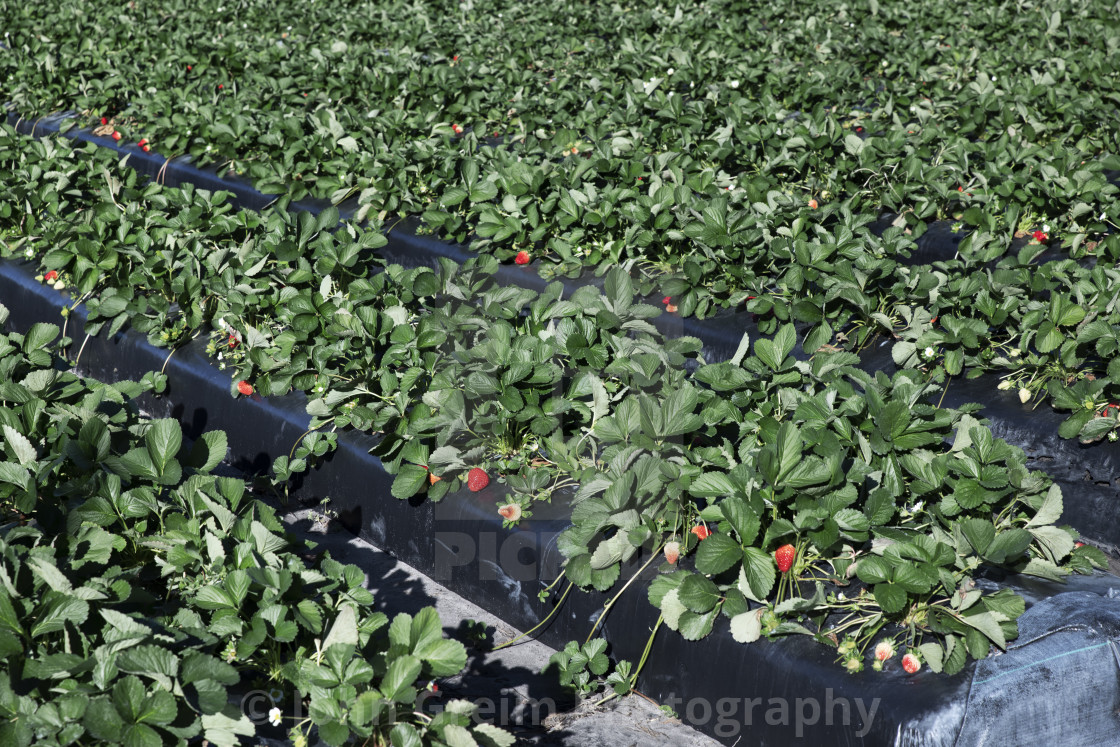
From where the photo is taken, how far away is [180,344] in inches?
150

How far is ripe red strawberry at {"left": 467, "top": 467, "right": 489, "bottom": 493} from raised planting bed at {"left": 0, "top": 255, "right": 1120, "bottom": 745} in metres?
0.05

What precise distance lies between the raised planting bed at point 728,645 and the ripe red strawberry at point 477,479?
1.8 inches

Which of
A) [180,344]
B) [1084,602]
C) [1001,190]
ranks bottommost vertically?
[180,344]

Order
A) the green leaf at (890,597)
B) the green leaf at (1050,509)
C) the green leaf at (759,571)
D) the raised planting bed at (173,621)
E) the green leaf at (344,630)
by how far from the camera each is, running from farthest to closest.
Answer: the green leaf at (1050,509), the green leaf at (759,571), the green leaf at (890,597), the green leaf at (344,630), the raised planting bed at (173,621)

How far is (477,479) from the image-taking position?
272 centimetres

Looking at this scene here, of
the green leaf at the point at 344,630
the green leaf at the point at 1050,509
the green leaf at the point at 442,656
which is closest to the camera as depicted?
the green leaf at the point at 442,656

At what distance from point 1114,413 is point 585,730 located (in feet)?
6.11

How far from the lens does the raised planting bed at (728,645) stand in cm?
192

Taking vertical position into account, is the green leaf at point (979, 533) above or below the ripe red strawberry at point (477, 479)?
above

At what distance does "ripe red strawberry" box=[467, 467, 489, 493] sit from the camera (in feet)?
8.92

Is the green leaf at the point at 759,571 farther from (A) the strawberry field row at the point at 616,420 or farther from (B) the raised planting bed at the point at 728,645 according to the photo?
(B) the raised planting bed at the point at 728,645

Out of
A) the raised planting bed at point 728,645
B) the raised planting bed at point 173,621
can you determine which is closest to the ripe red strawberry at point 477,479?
the raised planting bed at point 728,645

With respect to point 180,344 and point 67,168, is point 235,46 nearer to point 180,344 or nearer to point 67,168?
point 67,168

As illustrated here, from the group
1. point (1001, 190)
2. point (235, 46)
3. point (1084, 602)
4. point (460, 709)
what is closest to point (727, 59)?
point (1001, 190)
